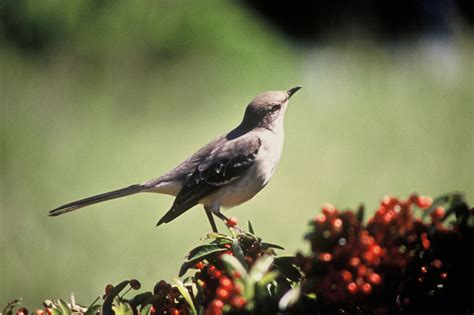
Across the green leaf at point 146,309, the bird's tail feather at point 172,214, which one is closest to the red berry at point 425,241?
the green leaf at point 146,309

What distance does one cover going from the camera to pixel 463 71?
608cm

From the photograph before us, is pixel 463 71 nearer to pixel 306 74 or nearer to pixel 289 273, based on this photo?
pixel 306 74

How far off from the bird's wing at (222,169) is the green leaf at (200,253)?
1.20m

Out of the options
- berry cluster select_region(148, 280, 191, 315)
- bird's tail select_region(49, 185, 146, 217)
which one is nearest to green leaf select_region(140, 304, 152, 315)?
berry cluster select_region(148, 280, 191, 315)

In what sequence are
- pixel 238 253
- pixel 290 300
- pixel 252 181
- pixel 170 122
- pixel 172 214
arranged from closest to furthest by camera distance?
1. pixel 290 300
2. pixel 238 253
3. pixel 172 214
4. pixel 252 181
5. pixel 170 122

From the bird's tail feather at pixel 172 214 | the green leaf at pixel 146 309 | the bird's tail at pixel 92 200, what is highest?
the bird's tail at pixel 92 200

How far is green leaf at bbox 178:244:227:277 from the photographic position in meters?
1.07

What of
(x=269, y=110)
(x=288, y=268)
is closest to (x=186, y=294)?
(x=288, y=268)

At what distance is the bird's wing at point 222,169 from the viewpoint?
2340 millimetres

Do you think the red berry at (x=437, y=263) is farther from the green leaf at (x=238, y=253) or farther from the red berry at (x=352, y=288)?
the green leaf at (x=238, y=253)

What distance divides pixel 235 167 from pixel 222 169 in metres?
0.05

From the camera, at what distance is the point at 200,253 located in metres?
1.07

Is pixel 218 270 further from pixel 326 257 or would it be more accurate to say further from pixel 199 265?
pixel 326 257

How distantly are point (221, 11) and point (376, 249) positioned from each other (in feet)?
20.7
